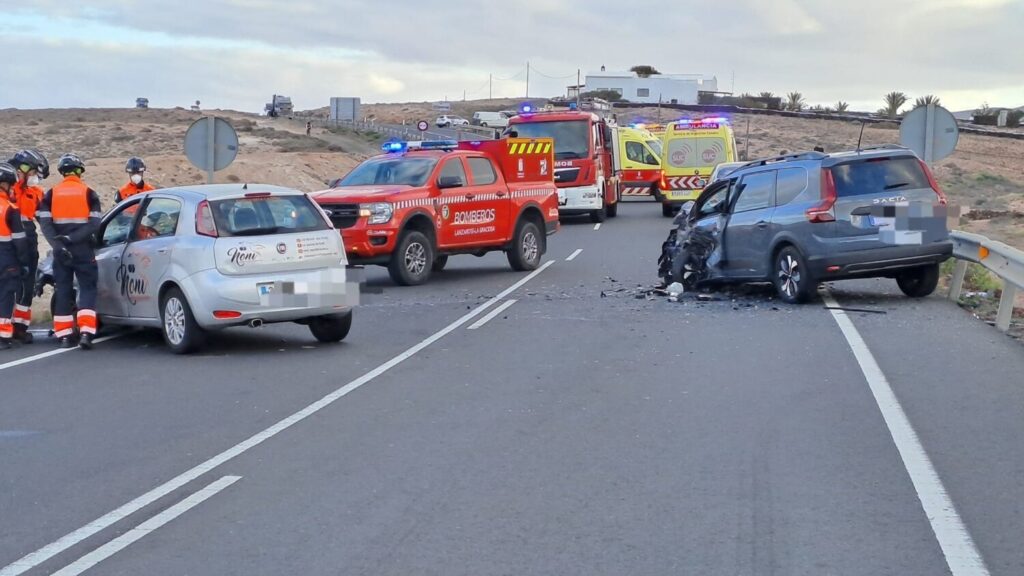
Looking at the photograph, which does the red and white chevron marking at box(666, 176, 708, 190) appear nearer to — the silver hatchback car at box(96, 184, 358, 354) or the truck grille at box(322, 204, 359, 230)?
the truck grille at box(322, 204, 359, 230)

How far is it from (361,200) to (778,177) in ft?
19.3

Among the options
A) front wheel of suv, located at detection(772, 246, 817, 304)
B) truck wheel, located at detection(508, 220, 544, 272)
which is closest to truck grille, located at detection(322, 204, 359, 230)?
truck wheel, located at detection(508, 220, 544, 272)

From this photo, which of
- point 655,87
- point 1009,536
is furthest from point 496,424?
point 655,87

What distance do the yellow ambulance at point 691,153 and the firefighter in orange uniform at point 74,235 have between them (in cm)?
2454

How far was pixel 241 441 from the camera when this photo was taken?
864cm

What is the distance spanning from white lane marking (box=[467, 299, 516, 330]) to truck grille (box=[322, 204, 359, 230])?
2.77 m

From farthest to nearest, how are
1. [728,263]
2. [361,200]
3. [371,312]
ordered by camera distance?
[361,200] < [728,263] < [371,312]

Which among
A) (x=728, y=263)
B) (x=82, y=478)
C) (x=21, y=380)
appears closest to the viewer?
(x=82, y=478)

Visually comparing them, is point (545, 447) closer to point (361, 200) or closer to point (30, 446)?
point (30, 446)

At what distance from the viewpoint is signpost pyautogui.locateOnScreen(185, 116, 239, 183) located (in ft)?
63.0

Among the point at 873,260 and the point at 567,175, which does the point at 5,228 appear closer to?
the point at 873,260

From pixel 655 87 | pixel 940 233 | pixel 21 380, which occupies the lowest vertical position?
pixel 21 380

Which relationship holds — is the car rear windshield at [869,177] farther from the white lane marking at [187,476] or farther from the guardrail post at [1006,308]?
the white lane marking at [187,476]

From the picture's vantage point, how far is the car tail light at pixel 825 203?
15.3m
